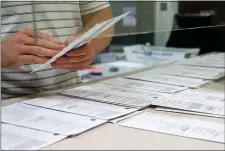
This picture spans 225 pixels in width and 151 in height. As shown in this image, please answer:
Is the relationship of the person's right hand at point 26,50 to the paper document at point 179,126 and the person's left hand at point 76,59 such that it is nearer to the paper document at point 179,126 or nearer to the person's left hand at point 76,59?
the person's left hand at point 76,59

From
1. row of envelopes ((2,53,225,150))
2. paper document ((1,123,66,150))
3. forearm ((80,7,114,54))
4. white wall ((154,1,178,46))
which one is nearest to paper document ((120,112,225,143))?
row of envelopes ((2,53,225,150))

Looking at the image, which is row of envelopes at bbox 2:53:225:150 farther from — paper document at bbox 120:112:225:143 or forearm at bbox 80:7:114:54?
forearm at bbox 80:7:114:54

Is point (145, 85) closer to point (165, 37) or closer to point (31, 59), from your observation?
point (31, 59)

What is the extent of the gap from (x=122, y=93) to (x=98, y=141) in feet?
1.22

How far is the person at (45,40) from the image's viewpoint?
3.38 ft

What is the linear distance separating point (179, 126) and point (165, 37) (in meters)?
1.86

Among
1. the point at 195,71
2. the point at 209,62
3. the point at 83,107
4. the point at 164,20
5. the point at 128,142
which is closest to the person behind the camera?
the point at 128,142

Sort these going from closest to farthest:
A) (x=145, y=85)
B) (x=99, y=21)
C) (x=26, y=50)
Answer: (x=26, y=50) < (x=145, y=85) < (x=99, y=21)

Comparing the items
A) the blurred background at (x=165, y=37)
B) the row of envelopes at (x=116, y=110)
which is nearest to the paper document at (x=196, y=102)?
the row of envelopes at (x=116, y=110)

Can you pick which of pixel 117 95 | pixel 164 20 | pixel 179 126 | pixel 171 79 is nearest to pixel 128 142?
pixel 179 126

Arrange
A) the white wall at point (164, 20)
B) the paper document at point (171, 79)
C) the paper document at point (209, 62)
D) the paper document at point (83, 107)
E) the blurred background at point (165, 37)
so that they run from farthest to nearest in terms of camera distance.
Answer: the white wall at point (164, 20) → the blurred background at point (165, 37) → the paper document at point (209, 62) → the paper document at point (171, 79) → the paper document at point (83, 107)

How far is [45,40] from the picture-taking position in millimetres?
1057

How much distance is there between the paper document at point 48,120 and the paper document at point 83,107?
29 millimetres

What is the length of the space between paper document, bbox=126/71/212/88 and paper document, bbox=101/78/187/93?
44mm
